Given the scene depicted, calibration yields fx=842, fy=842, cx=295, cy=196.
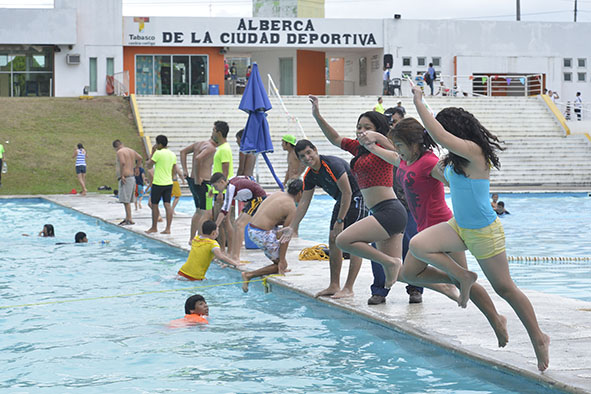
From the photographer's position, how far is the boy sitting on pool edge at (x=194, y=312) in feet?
24.6

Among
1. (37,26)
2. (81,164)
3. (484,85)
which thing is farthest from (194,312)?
(484,85)

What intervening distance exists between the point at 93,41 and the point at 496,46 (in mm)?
20747

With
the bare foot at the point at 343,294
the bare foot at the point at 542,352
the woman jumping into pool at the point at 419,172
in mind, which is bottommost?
the bare foot at the point at 343,294

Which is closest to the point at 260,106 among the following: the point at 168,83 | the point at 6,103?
the point at 6,103

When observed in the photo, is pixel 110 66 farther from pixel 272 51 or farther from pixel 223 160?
pixel 223 160

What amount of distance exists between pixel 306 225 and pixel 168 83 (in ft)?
86.1

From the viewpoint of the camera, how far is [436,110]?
35.2 m

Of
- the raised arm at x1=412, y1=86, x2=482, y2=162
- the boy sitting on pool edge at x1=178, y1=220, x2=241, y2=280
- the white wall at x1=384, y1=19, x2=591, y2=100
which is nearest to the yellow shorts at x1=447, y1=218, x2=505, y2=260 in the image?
the raised arm at x1=412, y1=86, x2=482, y2=162

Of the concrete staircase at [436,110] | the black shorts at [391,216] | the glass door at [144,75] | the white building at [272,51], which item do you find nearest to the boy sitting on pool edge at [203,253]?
the black shorts at [391,216]

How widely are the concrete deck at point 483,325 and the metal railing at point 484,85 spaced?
1294 inches

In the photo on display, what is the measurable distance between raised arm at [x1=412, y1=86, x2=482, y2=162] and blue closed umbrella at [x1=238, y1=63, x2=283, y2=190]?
24.7ft

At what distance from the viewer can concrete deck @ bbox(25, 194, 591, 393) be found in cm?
518

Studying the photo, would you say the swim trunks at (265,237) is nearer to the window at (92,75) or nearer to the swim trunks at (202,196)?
the swim trunks at (202,196)

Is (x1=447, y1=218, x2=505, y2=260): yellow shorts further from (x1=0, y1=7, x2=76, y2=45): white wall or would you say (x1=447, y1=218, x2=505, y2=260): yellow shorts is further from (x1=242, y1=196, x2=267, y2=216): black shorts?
(x1=0, y1=7, x2=76, y2=45): white wall
